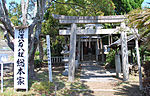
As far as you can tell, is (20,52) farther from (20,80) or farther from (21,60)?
(20,80)

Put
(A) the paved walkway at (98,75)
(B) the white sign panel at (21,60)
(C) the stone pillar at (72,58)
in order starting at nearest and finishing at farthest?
(B) the white sign panel at (21,60), (C) the stone pillar at (72,58), (A) the paved walkway at (98,75)

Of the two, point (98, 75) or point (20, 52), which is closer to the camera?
point (20, 52)

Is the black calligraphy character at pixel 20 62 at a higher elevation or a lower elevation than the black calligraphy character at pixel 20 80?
higher

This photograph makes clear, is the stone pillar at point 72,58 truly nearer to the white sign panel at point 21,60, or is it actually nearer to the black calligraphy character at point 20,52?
the white sign panel at point 21,60

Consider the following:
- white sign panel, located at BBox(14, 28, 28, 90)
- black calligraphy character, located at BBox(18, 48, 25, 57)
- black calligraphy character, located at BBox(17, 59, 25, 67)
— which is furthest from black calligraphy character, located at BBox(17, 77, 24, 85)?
black calligraphy character, located at BBox(18, 48, 25, 57)

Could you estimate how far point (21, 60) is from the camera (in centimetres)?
521

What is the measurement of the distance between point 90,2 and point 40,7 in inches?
171

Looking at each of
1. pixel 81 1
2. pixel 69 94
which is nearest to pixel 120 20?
pixel 81 1

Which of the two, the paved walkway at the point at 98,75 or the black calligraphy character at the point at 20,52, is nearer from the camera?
the black calligraphy character at the point at 20,52

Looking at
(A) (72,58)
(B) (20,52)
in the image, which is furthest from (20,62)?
A: (A) (72,58)

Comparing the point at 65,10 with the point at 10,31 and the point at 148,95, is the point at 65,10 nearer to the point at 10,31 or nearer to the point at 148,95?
the point at 10,31

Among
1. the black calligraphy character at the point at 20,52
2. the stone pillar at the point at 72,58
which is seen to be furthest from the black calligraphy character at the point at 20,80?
the stone pillar at the point at 72,58

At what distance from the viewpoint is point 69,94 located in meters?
5.31

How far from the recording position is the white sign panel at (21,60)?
514cm
